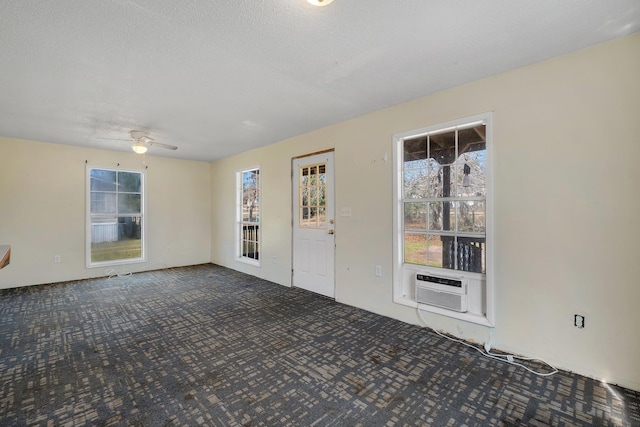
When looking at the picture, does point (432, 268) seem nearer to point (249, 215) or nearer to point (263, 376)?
point (263, 376)

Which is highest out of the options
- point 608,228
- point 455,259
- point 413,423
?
point 608,228

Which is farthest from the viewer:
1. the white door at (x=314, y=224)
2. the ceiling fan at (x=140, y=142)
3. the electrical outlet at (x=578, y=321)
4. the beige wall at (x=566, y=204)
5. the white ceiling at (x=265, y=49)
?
the white door at (x=314, y=224)

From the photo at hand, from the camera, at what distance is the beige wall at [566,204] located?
79.9 inches

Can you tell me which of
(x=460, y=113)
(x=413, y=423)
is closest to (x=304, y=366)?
(x=413, y=423)

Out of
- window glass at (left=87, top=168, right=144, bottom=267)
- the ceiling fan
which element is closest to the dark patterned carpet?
window glass at (left=87, top=168, right=144, bottom=267)

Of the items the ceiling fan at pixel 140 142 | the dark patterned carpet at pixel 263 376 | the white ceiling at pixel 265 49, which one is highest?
the white ceiling at pixel 265 49

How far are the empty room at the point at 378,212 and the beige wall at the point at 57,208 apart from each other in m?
0.65

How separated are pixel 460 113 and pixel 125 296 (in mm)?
4928

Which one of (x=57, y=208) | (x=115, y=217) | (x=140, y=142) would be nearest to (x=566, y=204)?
(x=140, y=142)

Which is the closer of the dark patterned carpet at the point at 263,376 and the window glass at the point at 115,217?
the dark patterned carpet at the point at 263,376

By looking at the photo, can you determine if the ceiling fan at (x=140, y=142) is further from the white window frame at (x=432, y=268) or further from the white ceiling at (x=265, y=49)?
the white window frame at (x=432, y=268)

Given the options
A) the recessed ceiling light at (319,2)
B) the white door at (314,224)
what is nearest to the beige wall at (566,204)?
the white door at (314,224)

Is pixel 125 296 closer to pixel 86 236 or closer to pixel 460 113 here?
pixel 86 236

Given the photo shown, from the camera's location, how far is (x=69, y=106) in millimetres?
3176
